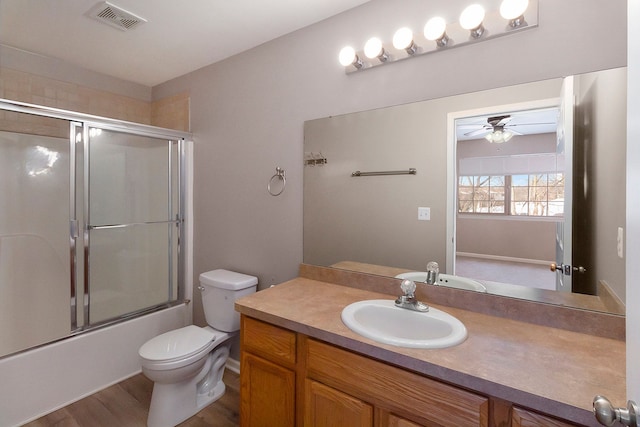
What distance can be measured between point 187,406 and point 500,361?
72.4 inches

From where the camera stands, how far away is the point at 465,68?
142 cm

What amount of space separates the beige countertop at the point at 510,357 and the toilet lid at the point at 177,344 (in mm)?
676

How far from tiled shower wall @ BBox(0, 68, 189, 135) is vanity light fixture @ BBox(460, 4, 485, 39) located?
2.22 meters

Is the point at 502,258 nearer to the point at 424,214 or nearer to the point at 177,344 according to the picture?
the point at 424,214

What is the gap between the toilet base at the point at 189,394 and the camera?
179cm

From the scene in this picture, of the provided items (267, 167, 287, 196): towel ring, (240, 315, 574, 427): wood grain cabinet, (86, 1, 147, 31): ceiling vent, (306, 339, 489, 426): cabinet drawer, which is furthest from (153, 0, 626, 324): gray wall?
(306, 339, 489, 426): cabinet drawer

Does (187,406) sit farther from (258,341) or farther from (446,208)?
(446,208)

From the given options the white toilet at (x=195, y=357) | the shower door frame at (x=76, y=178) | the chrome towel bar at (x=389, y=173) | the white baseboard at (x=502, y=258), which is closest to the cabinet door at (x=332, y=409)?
the white baseboard at (x=502, y=258)

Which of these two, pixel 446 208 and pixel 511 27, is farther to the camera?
pixel 446 208

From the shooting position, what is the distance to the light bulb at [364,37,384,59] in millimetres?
1580

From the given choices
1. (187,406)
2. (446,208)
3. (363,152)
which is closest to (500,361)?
(446,208)

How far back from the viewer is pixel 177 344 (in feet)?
6.09

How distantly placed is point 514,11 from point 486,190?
746 millimetres

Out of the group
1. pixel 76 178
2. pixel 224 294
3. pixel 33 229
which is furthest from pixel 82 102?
pixel 224 294
